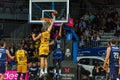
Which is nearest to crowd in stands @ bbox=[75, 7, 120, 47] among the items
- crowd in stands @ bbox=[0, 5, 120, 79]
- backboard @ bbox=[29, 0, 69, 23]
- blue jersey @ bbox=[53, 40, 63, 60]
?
crowd in stands @ bbox=[0, 5, 120, 79]

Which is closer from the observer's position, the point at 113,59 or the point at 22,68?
the point at 113,59

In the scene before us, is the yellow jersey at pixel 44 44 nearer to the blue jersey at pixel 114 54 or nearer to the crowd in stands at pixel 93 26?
the blue jersey at pixel 114 54

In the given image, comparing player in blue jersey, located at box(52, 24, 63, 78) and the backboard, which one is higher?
the backboard

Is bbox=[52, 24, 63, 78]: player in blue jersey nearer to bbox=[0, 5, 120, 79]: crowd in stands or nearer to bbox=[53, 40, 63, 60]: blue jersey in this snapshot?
bbox=[53, 40, 63, 60]: blue jersey

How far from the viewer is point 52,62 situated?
20109 millimetres

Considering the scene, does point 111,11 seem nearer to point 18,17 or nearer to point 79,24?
point 79,24

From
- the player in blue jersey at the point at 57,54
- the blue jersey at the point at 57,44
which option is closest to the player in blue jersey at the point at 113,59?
the player in blue jersey at the point at 57,54

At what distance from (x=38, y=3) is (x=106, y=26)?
1046 centimetres

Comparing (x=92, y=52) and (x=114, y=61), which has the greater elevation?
(x=114, y=61)

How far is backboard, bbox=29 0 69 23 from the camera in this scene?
65.7ft

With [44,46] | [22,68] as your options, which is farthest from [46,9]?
[44,46]

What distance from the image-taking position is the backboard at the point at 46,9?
20031mm

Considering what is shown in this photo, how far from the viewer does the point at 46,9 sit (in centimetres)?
2009

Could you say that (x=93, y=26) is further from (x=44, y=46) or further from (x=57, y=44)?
(x=44, y=46)
